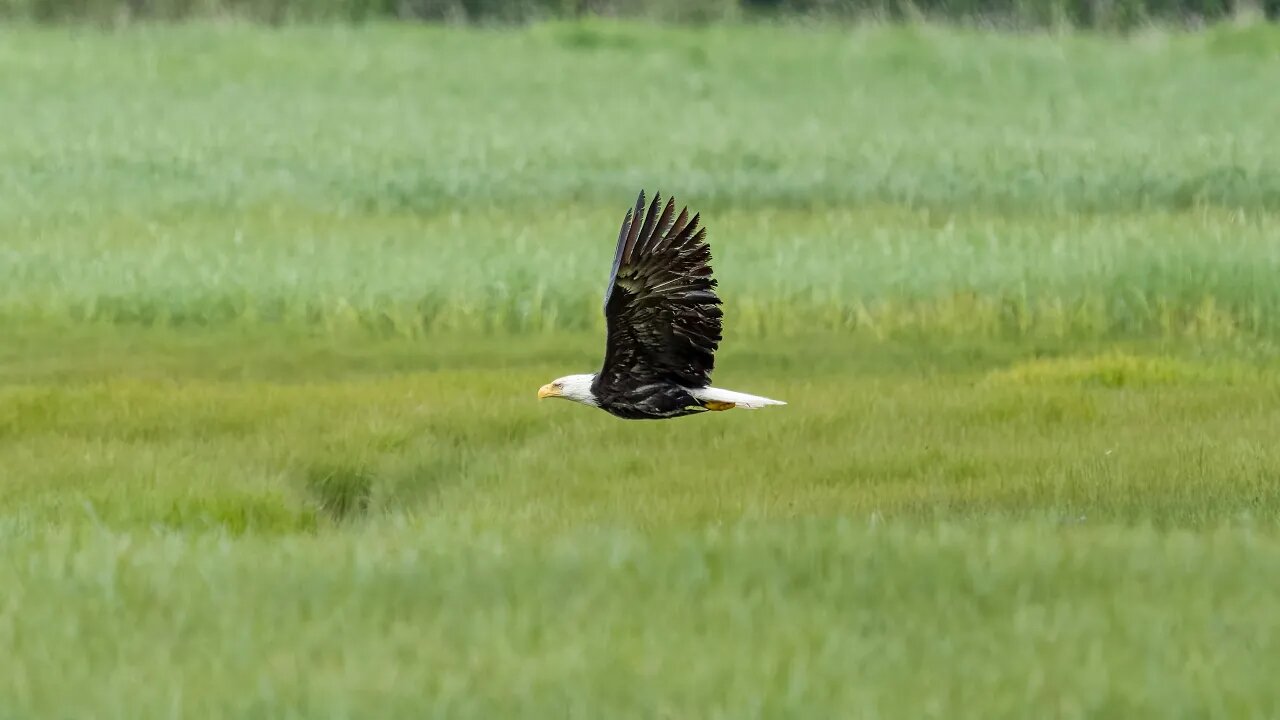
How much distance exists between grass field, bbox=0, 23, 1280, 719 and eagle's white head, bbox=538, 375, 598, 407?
50cm

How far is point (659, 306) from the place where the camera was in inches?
315

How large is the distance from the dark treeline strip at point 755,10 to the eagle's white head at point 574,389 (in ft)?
95.0

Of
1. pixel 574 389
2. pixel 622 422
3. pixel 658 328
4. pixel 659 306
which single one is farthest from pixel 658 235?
pixel 622 422

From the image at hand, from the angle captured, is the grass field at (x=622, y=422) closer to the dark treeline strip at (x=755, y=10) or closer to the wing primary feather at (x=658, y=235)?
the wing primary feather at (x=658, y=235)

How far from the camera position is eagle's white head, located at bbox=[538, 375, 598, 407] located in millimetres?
8617

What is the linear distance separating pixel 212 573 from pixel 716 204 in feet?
44.4

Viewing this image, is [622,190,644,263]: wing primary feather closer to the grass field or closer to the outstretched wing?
the outstretched wing

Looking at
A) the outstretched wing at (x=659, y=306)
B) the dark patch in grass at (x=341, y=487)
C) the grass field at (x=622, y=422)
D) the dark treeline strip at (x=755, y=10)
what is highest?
the dark treeline strip at (x=755, y=10)

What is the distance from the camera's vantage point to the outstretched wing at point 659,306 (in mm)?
7793

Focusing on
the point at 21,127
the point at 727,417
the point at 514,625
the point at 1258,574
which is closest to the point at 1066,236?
the point at 727,417

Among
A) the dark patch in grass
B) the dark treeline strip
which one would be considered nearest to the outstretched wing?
the dark patch in grass

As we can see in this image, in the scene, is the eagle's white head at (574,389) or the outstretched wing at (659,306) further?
the eagle's white head at (574,389)

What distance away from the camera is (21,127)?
2536 centimetres

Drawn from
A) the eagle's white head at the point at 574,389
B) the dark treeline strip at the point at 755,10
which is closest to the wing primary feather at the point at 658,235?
the eagle's white head at the point at 574,389
